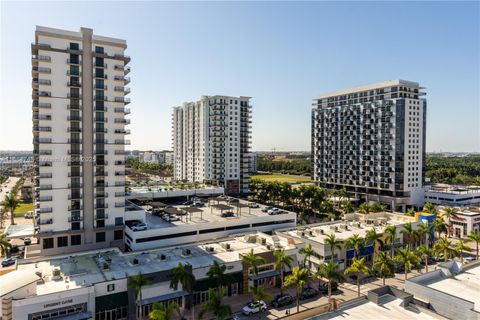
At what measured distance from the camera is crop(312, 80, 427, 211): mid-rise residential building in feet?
408

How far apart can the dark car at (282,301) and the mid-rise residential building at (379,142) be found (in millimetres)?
86600

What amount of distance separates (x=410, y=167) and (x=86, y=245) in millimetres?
108730

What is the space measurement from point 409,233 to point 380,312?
139 ft

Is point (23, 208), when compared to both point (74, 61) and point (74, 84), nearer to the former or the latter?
point (74, 84)

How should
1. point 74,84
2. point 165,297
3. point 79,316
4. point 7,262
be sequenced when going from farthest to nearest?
point 74,84 < point 7,262 < point 165,297 < point 79,316

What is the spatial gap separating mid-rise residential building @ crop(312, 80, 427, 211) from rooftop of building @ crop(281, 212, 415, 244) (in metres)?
42.6

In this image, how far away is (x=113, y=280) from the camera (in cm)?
4725

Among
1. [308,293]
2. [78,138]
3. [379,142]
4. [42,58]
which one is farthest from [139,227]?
[379,142]

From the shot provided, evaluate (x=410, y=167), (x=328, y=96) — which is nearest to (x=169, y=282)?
(x=410, y=167)

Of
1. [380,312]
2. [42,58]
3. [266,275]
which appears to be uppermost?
[42,58]

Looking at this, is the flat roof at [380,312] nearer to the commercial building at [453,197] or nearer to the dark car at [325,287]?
the dark car at [325,287]

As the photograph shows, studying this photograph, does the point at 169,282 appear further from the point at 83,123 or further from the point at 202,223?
the point at 83,123

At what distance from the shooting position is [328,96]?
505ft

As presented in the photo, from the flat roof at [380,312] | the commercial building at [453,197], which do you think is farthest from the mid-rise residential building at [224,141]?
the flat roof at [380,312]
